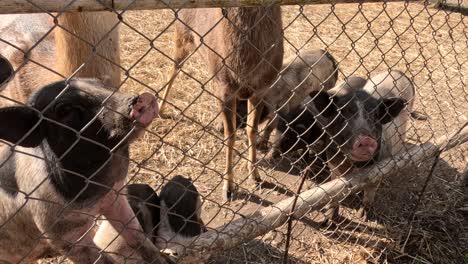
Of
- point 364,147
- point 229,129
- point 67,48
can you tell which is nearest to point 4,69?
point 67,48

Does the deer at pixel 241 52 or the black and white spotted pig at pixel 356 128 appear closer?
the black and white spotted pig at pixel 356 128

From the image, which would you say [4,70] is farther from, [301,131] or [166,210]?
[301,131]

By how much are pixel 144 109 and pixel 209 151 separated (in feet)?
9.64

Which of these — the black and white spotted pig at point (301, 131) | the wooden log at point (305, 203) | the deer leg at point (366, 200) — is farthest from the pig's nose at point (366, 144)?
the black and white spotted pig at point (301, 131)

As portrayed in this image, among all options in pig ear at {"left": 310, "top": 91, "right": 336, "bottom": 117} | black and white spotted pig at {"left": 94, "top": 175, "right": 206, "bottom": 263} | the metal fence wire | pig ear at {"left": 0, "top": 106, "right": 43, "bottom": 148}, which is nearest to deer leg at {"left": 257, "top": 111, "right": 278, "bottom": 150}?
the metal fence wire

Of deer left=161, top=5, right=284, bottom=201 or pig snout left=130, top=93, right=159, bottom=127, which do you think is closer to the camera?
pig snout left=130, top=93, right=159, bottom=127

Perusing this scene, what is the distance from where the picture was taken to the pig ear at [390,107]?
11.2 ft

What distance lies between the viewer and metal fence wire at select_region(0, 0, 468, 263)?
1935 mm

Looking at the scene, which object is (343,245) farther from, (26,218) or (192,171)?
(26,218)

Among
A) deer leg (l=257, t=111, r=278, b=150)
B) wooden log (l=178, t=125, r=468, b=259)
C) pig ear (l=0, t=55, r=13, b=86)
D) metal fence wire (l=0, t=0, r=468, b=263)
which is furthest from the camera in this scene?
deer leg (l=257, t=111, r=278, b=150)

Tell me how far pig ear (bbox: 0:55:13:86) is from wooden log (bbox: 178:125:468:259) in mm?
1208

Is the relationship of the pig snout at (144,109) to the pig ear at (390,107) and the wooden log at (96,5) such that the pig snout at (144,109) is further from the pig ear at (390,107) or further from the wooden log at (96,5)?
the pig ear at (390,107)

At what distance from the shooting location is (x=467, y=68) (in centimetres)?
686

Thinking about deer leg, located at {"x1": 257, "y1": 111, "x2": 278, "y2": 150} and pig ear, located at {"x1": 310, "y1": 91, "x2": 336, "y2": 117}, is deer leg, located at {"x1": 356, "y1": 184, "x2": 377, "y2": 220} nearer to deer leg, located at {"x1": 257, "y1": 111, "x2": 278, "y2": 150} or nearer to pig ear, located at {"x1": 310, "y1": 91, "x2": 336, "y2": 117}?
pig ear, located at {"x1": 310, "y1": 91, "x2": 336, "y2": 117}
